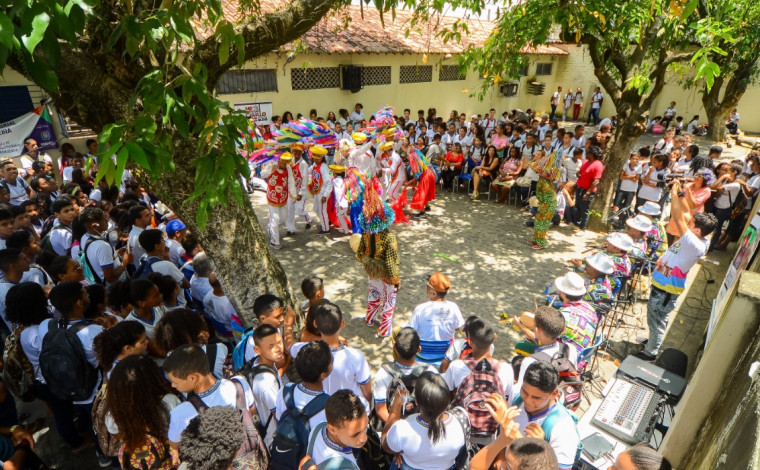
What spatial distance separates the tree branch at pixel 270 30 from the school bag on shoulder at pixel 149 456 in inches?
102

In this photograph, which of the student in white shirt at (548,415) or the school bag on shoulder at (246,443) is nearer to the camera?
the school bag on shoulder at (246,443)

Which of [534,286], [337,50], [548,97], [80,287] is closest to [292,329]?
[80,287]

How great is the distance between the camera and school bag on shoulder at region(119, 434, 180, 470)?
247 centimetres

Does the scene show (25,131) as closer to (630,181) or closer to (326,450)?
(326,450)

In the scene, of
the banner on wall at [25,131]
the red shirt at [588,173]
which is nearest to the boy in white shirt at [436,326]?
the red shirt at [588,173]

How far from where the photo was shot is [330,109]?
44.6ft

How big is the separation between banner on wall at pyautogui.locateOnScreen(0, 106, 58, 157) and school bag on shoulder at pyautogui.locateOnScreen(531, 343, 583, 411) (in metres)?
10.8

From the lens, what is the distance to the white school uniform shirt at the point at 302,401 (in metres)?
2.46

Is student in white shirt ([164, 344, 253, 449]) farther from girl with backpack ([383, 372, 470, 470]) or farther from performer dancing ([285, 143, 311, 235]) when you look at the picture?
performer dancing ([285, 143, 311, 235])

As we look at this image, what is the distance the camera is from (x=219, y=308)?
4066mm

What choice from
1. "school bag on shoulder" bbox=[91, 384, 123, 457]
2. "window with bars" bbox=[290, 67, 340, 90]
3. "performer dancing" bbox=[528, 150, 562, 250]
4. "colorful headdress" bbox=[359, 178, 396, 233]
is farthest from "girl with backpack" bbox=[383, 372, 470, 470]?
"window with bars" bbox=[290, 67, 340, 90]

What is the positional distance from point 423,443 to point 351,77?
12.7 meters

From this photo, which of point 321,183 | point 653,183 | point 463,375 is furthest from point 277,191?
point 653,183

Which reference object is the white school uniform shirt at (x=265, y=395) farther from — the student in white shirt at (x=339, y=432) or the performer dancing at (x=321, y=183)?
the performer dancing at (x=321, y=183)
